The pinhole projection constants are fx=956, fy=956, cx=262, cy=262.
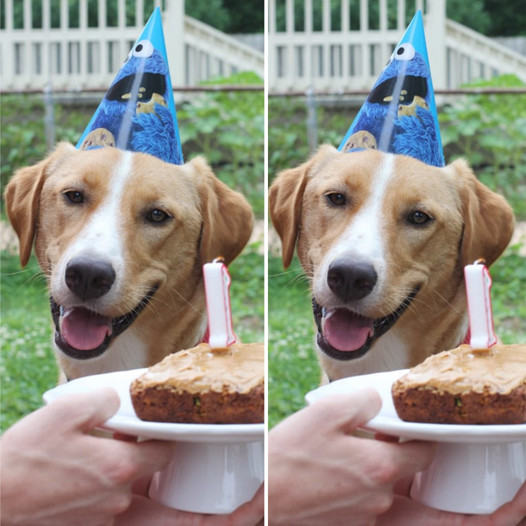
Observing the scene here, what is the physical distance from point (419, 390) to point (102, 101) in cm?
79

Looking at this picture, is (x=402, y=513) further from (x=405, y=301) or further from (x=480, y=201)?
(x=480, y=201)

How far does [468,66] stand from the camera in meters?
1.83

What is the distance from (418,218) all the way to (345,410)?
37cm

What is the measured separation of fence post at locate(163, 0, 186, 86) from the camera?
71.0 inches

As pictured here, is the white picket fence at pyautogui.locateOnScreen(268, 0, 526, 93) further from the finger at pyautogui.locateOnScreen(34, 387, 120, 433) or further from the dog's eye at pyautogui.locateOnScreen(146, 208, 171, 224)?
the finger at pyautogui.locateOnScreen(34, 387, 120, 433)

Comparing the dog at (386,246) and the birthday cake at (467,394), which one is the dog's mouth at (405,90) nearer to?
the dog at (386,246)

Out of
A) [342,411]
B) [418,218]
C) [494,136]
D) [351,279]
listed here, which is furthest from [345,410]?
[494,136]

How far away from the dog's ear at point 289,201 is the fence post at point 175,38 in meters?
0.27

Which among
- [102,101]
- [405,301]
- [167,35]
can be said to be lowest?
[405,301]

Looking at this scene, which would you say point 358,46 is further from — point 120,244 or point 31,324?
point 31,324

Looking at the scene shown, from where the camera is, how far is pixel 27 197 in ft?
5.71

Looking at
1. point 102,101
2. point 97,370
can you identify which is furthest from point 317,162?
point 97,370

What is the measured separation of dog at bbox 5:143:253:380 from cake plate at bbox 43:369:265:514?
0.03 m

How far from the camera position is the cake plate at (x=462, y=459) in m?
1.62
